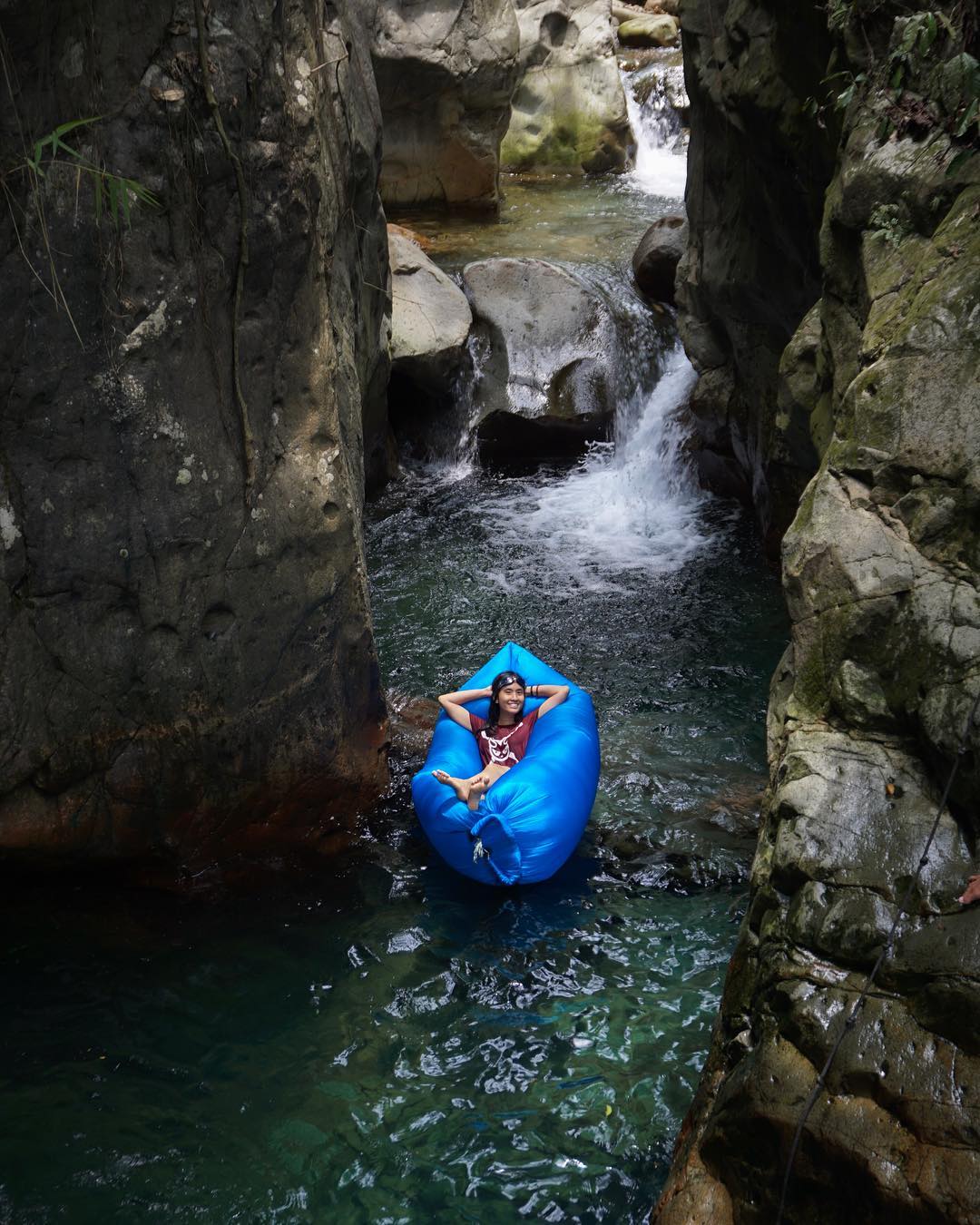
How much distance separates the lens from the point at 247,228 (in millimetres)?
4742

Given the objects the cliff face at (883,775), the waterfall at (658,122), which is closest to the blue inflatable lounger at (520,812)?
the cliff face at (883,775)

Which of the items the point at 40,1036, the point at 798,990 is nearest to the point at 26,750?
the point at 40,1036

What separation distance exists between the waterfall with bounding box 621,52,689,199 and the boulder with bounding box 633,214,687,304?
Result: 16.3ft

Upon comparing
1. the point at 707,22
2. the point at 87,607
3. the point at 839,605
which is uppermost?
the point at 707,22

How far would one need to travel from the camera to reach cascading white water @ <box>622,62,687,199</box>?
1642 cm

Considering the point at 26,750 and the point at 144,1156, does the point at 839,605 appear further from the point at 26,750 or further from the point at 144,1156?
the point at 26,750

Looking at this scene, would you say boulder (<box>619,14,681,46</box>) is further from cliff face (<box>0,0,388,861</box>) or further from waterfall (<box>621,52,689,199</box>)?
cliff face (<box>0,0,388,861</box>)

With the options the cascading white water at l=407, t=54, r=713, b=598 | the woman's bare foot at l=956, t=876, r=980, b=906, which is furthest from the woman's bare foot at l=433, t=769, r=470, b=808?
the cascading white water at l=407, t=54, r=713, b=598

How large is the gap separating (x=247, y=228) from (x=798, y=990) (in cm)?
359

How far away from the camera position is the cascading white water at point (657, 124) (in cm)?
1642

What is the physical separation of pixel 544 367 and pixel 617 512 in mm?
1905

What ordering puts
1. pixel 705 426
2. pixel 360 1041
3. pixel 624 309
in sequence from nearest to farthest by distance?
1. pixel 360 1041
2. pixel 705 426
3. pixel 624 309

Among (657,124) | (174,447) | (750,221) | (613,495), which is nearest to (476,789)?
(174,447)

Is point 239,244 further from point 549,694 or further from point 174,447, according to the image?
point 549,694
